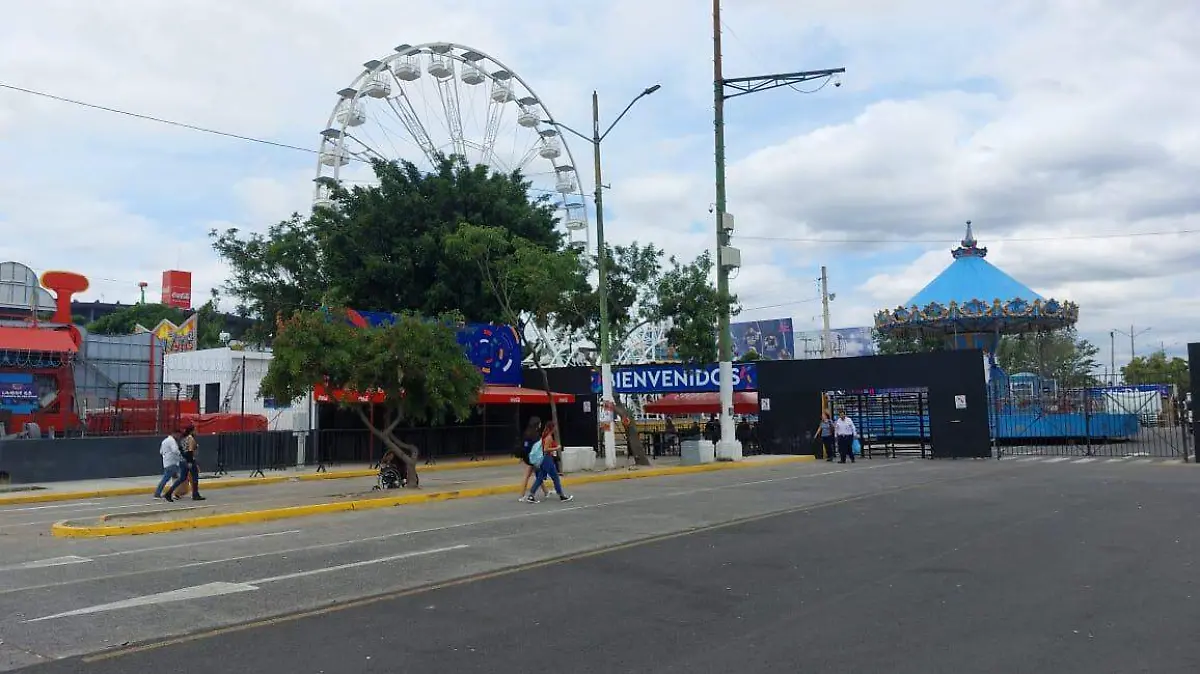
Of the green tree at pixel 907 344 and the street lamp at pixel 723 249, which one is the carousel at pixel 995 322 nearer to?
the green tree at pixel 907 344

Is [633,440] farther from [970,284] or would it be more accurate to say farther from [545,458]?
[970,284]

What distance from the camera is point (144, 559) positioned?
451 inches

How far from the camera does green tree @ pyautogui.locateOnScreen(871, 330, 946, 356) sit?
51656 mm

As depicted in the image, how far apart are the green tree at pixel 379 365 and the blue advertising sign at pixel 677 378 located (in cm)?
1328

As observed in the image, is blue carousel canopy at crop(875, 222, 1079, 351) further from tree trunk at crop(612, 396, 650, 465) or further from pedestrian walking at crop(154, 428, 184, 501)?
pedestrian walking at crop(154, 428, 184, 501)

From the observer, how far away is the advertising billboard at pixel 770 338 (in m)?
88.5

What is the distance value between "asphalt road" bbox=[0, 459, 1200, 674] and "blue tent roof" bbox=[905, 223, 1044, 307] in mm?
31970

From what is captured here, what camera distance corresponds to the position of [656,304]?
95.9 feet

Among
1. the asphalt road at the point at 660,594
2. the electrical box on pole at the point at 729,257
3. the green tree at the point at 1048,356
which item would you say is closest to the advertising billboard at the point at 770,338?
the green tree at the point at 1048,356

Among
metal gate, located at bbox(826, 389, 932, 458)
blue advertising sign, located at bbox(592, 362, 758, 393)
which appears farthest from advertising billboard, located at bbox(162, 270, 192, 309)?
metal gate, located at bbox(826, 389, 932, 458)

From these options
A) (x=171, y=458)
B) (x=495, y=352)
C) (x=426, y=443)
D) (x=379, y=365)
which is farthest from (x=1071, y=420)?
(x=171, y=458)

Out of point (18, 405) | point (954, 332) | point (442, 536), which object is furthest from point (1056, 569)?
point (954, 332)

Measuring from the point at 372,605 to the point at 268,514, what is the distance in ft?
26.5

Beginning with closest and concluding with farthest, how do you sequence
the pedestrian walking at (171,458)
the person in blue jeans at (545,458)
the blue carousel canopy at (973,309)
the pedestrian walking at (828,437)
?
1. the person in blue jeans at (545,458)
2. the pedestrian walking at (171,458)
3. the pedestrian walking at (828,437)
4. the blue carousel canopy at (973,309)
